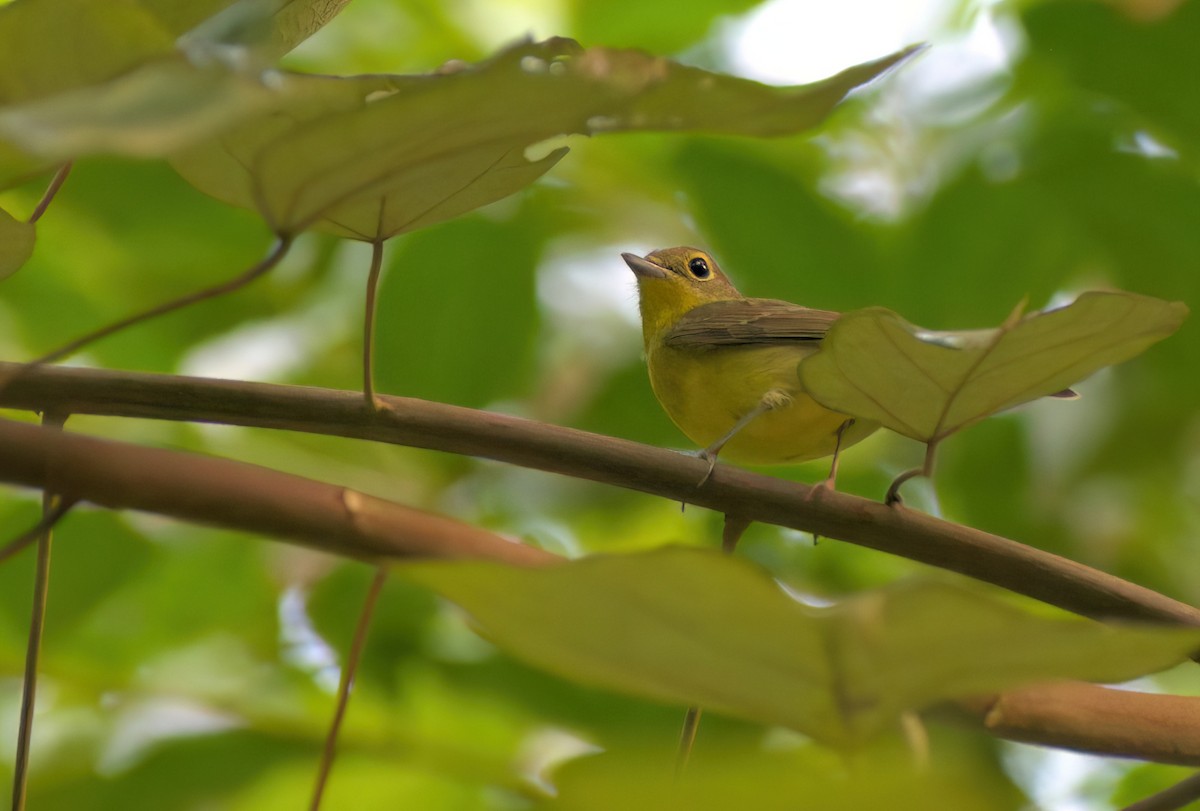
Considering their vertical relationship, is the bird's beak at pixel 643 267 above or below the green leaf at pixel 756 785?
below

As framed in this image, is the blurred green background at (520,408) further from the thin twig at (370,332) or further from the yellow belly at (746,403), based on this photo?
the thin twig at (370,332)

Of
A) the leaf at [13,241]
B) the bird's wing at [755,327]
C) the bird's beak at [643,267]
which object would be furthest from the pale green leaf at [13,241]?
the bird's beak at [643,267]

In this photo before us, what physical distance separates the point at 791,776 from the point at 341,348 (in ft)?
6.67

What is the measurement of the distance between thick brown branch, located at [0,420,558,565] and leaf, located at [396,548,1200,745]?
0.17 m

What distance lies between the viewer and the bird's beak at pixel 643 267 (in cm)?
266

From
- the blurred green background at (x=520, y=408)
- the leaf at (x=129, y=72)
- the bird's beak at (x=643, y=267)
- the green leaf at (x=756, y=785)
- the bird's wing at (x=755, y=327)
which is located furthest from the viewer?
the bird's beak at (x=643, y=267)

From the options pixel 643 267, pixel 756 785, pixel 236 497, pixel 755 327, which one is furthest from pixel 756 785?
pixel 643 267

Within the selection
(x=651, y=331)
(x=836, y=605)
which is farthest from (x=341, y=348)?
(x=836, y=605)

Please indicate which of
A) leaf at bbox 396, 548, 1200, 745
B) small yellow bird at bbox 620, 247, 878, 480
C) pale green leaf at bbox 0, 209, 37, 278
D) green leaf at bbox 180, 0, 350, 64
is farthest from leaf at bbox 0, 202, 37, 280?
small yellow bird at bbox 620, 247, 878, 480

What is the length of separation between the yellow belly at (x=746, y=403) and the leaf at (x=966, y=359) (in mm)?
819

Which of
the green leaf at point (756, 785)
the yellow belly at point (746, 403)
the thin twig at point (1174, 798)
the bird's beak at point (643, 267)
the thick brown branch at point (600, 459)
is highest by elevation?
the green leaf at point (756, 785)

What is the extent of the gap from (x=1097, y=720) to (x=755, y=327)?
4.39 feet

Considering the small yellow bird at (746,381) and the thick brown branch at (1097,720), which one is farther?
the small yellow bird at (746,381)

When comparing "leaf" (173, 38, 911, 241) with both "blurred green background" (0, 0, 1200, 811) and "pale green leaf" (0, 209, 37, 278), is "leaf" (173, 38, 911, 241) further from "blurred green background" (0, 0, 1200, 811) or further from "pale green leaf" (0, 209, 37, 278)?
"blurred green background" (0, 0, 1200, 811)
